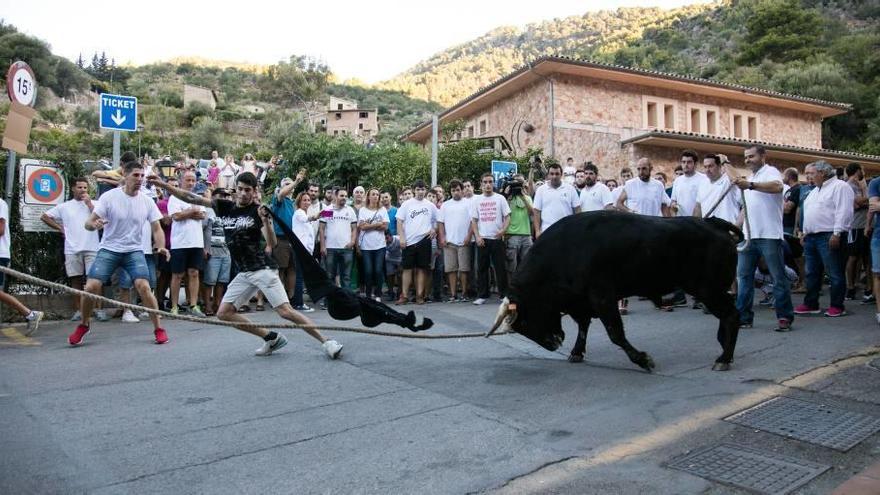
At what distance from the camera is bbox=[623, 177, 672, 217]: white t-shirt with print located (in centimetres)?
931

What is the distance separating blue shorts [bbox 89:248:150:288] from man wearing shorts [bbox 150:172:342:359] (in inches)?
47.7

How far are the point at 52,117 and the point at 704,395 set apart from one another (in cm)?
7033

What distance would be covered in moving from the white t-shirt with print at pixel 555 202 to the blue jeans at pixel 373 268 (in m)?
2.93

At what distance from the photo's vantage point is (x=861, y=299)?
9547 millimetres

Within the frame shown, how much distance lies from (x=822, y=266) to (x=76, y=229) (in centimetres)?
1038

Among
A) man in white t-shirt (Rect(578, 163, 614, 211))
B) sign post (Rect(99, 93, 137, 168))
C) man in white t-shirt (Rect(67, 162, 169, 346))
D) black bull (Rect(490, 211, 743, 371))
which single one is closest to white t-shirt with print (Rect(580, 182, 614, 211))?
man in white t-shirt (Rect(578, 163, 614, 211))

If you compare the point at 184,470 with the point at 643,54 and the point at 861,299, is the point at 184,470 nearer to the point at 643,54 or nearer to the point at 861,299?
the point at 861,299

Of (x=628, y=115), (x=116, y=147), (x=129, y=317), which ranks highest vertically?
(x=628, y=115)

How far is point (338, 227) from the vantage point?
11.0 m

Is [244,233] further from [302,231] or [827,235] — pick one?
[827,235]

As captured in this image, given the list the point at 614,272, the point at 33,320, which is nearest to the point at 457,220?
the point at 614,272

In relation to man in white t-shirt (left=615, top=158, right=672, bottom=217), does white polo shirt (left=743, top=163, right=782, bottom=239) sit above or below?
below

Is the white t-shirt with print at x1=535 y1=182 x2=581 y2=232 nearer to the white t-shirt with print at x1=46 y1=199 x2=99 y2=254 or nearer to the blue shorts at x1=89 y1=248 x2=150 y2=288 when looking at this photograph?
the blue shorts at x1=89 y1=248 x2=150 y2=288

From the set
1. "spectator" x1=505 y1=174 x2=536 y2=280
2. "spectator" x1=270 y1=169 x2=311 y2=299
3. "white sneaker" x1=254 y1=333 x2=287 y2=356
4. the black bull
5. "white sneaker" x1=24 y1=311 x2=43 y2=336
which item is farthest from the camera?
"spectator" x1=505 y1=174 x2=536 y2=280
